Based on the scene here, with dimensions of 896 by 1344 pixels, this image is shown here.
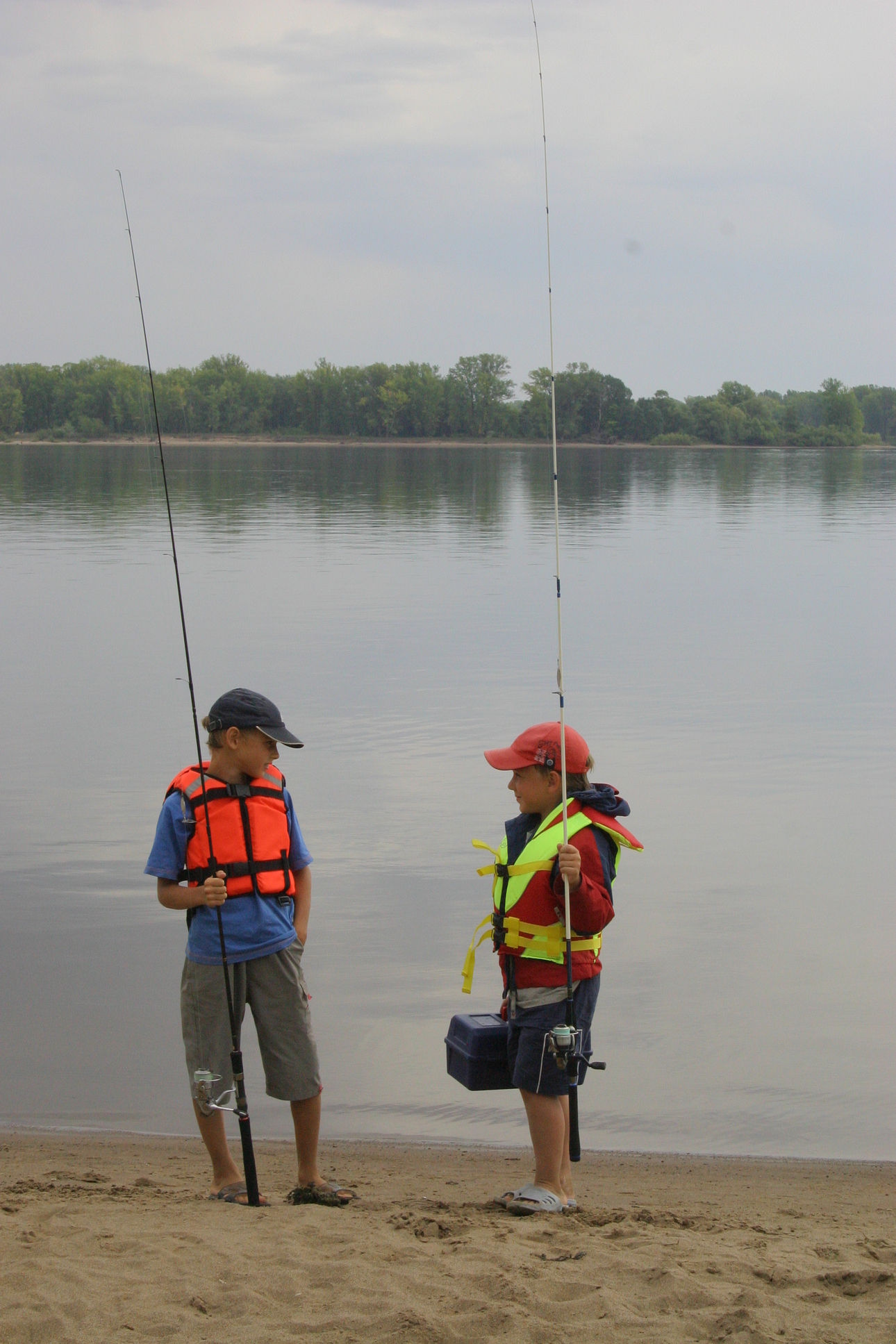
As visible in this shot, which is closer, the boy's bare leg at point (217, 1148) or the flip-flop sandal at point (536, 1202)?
the flip-flop sandal at point (536, 1202)

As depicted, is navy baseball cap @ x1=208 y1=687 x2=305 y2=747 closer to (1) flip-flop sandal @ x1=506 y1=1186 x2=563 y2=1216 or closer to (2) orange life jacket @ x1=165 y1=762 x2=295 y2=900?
(2) orange life jacket @ x1=165 y1=762 x2=295 y2=900

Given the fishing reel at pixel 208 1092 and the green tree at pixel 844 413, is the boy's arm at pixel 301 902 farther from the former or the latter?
the green tree at pixel 844 413

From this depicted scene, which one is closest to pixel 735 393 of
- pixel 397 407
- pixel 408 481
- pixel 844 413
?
pixel 844 413

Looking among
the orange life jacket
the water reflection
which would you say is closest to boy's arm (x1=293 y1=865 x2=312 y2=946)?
the orange life jacket

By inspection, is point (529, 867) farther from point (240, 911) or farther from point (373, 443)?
point (373, 443)

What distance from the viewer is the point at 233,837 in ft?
12.2

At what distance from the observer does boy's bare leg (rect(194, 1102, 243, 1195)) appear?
3791 millimetres

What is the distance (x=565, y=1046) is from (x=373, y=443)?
455 feet

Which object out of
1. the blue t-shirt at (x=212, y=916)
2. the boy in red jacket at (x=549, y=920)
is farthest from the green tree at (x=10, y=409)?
the boy in red jacket at (x=549, y=920)

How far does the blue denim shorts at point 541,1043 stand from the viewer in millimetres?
3623

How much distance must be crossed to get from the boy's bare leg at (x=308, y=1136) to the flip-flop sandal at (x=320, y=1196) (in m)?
0.02

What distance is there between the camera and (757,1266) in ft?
10.5

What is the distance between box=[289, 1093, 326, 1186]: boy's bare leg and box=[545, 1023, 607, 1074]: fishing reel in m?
0.74

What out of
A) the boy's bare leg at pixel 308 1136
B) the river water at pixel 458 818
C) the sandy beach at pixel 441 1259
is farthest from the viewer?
the river water at pixel 458 818
